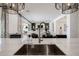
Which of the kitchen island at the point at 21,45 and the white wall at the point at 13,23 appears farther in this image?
the white wall at the point at 13,23

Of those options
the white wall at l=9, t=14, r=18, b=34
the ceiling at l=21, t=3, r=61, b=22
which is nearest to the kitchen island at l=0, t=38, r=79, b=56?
the white wall at l=9, t=14, r=18, b=34

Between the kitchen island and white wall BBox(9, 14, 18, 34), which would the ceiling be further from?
the kitchen island

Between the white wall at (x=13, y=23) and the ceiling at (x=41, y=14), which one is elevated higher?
the ceiling at (x=41, y=14)

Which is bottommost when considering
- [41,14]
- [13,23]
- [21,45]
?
[21,45]

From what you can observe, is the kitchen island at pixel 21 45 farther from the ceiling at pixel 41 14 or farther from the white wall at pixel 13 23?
the ceiling at pixel 41 14

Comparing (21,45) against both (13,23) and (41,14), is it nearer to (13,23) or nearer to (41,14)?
(13,23)

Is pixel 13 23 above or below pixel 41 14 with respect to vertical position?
below

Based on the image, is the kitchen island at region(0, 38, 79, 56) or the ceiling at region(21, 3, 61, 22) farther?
the ceiling at region(21, 3, 61, 22)

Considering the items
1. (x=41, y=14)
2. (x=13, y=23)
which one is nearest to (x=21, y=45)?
(x=13, y=23)

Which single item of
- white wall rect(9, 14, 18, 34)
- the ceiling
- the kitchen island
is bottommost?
the kitchen island

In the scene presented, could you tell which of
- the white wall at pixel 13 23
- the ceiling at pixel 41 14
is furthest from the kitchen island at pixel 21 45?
the ceiling at pixel 41 14

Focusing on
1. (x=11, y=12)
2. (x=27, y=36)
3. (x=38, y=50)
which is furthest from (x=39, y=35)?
(x=11, y=12)

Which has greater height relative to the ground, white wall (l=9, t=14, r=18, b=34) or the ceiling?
the ceiling

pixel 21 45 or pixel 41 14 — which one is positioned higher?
pixel 41 14
